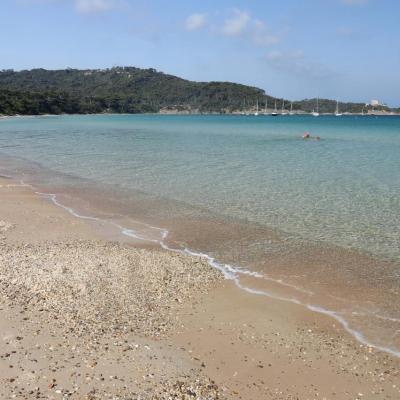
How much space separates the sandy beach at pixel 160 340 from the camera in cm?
583

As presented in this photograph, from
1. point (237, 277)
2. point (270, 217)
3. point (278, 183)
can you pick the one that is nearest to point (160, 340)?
point (237, 277)

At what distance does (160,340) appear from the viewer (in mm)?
6984

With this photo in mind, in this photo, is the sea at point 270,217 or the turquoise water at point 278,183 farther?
the turquoise water at point 278,183

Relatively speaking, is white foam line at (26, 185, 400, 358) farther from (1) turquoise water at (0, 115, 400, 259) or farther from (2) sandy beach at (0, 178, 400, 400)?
(1) turquoise water at (0, 115, 400, 259)

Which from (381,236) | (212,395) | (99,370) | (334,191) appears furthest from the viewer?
(334,191)

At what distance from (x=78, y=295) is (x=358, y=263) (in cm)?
612

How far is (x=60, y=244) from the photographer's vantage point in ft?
38.6

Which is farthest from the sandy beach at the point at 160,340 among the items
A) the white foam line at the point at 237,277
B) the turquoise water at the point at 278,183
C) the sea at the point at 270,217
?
the turquoise water at the point at 278,183

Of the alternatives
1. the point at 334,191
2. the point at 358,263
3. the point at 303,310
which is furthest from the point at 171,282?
the point at 334,191

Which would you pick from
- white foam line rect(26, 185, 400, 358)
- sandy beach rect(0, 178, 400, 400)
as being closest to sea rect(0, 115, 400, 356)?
white foam line rect(26, 185, 400, 358)

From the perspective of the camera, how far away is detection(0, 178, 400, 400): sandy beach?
5.83 metres

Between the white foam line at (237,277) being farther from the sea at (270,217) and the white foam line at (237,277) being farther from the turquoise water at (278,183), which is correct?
the turquoise water at (278,183)

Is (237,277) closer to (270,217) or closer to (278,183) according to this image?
(270,217)

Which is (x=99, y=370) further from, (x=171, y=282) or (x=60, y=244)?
(x=60, y=244)
